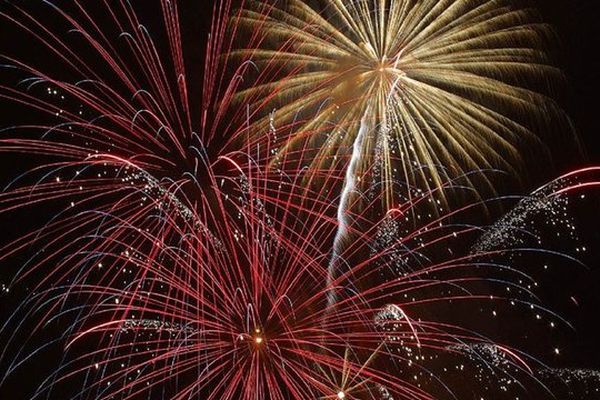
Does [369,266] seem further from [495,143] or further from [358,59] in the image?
[358,59]

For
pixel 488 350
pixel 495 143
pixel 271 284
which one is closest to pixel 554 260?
pixel 488 350

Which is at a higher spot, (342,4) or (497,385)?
(342,4)

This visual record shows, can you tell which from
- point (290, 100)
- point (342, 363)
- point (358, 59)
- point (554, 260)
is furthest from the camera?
point (554, 260)

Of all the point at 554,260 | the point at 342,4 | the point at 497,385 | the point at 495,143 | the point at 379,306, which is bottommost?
the point at 497,385
